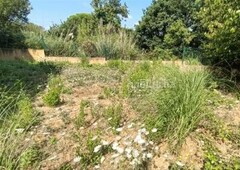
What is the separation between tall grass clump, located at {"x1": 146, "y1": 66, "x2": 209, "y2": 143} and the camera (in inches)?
139

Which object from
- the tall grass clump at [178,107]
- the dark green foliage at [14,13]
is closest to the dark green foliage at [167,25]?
the dark green foliage at [14,13]

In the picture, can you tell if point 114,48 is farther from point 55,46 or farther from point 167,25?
point 167,25

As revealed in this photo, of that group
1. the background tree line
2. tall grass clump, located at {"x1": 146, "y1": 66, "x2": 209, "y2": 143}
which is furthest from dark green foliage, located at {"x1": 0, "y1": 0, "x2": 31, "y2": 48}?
tall grass clump, located at {"x1": 146, "y1": 66, "x2": 209, "y2": 143}

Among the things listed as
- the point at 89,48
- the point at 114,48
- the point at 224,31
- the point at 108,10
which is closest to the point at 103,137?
the point at 224,31

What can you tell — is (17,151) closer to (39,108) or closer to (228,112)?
(39,108)

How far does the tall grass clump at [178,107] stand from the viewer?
11.5 ft

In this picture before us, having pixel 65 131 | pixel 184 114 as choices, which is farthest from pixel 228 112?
pixel 65 131

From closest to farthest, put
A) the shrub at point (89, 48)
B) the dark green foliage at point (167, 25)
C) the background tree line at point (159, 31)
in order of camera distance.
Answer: the background tree line at point (159, 31) → the shrub at point (89, 48) → the dark green foliage at point (167, 25)

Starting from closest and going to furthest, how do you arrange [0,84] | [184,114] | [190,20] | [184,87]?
[184,114] < [184,87] < [0,84] < [190,20]

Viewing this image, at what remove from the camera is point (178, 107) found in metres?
3.62

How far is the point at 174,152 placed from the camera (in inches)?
133

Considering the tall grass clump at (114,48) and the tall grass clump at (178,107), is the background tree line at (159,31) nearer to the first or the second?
the tall grass clump at (114,48)

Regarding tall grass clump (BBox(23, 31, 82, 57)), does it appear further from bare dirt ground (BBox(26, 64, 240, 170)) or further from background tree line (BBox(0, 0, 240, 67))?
bare dirt ground (BBox(26, 64, 240, 170))

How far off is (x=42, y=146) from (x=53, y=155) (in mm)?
240
